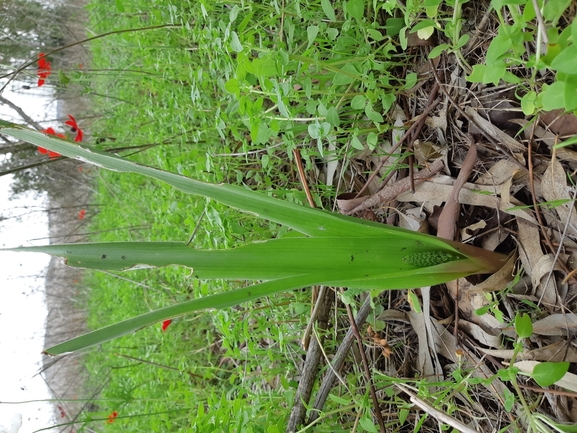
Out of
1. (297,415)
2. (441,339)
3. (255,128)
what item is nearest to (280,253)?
(255,128)

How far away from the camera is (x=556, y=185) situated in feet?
2.41

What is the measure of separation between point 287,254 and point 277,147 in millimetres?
677

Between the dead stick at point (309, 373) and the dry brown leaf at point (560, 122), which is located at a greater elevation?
the dry brown leaf at point (560, 122)

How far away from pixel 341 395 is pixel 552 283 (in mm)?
599

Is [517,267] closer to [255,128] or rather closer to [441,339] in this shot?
[441,339]

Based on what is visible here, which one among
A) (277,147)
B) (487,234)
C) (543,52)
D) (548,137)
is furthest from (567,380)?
(277,147)

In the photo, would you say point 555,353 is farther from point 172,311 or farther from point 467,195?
point 172,311

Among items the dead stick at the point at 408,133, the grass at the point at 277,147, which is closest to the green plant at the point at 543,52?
the grass at the point at 277,147

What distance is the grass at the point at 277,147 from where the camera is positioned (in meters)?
0.88

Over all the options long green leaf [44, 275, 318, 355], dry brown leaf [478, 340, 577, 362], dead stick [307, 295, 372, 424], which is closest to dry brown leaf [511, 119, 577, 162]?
dry brown leaf [478, 340, 577, 362]

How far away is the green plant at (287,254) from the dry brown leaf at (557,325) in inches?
4.5

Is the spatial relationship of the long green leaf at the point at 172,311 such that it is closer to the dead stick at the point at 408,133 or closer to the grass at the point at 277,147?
the grass at the point at 277,147

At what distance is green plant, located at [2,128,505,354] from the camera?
2.21 feet

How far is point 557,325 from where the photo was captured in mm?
761
